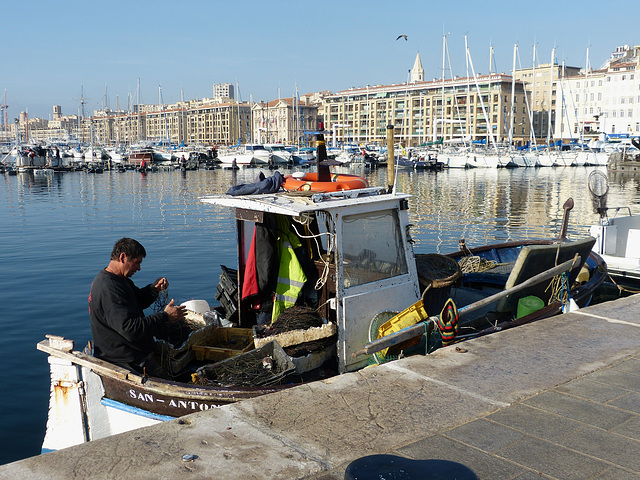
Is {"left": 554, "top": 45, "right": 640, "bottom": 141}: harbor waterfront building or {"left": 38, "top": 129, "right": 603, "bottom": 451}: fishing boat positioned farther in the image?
{"left": 554, "top": 45, "right": 640, "bottom": 141}: harbor waterfront building

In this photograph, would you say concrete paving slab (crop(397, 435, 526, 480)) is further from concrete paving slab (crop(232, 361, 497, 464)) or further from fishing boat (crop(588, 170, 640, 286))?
fishing boat (crop(588, 170, 640, 286))

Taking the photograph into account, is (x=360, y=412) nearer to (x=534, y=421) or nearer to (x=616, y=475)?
(x=534, y=421)

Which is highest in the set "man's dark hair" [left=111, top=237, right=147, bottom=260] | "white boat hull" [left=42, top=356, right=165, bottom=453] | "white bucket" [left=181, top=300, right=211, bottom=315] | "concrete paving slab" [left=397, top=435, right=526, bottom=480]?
"man's dark hair" [left=111, top=237, right=147, bottom=260]

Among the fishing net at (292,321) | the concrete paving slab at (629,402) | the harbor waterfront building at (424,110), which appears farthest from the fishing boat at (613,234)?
the harbor waterfront building at (424,110)

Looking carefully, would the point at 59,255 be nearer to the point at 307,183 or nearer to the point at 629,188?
the point at 307,183

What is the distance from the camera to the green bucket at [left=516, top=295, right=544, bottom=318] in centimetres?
825

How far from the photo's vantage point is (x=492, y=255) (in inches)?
462

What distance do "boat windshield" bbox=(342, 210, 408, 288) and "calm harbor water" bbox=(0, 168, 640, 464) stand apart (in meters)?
4.72

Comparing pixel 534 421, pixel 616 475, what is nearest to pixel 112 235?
pixel 534 421

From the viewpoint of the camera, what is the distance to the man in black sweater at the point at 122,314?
214 inches

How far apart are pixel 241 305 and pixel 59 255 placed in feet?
47.0

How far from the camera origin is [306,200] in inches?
249

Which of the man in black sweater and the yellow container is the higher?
the man in black sweater

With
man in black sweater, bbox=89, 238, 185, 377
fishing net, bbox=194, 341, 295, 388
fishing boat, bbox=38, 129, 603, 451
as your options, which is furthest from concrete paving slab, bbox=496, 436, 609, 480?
man in black sweater, bbox=89, 238, 185, 377
